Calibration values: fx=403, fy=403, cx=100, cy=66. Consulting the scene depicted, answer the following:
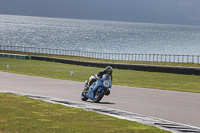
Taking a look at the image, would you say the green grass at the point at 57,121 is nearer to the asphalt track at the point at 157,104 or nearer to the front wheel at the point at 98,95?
the asphalt track at the point at 157,104

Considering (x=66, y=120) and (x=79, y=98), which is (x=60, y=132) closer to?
(x=66, y=120)

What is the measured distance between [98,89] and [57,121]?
5241mm

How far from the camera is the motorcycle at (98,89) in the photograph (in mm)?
15711

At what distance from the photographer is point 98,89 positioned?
1645 centimetres

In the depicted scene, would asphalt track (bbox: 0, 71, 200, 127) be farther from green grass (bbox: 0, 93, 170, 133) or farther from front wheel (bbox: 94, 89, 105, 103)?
green grass (bbox: 0, 93, 170, 133)

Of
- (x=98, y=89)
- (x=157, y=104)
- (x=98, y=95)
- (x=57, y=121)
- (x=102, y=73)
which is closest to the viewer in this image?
(x=57, y=121)

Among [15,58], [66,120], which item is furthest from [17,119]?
[15,58]

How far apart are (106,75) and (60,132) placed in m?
6.27

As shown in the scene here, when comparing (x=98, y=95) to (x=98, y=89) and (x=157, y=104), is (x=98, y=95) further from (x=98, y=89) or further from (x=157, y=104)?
(x=157, y=104)

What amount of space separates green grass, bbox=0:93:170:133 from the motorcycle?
212 cm

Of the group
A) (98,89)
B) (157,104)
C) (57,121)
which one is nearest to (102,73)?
(98,89)

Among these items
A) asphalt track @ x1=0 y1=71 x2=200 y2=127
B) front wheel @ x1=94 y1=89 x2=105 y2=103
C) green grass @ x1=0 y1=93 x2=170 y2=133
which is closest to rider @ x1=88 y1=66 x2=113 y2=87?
front wheel @ x1=94 y1=89 x2=105 y2=103

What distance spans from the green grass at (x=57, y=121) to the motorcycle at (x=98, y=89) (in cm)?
212

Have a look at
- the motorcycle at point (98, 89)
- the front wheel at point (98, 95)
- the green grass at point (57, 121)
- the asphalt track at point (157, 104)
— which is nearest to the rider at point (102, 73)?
the motorcycle at point (98, 89)
